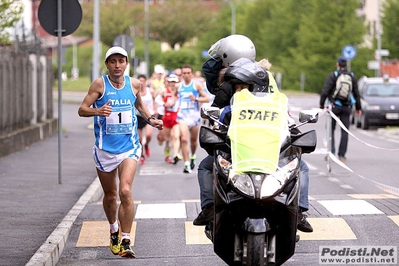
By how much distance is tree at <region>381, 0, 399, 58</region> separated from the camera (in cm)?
6306

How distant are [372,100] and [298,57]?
46115 mm

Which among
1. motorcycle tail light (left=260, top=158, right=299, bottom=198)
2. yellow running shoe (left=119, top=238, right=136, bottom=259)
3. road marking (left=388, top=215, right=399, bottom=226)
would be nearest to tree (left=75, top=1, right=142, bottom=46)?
road marking (left=388, top=215, right=399, bottom=226)

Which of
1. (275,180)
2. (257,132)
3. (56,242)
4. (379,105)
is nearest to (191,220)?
(56,242)

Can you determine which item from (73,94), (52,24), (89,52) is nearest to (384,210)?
(52,24)

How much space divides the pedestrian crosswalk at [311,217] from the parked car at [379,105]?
19.5 m

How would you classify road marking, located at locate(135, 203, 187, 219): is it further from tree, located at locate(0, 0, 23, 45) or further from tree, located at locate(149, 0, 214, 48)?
tree, located at locate(149, 0, 214, 48)

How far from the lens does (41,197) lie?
1370 cm

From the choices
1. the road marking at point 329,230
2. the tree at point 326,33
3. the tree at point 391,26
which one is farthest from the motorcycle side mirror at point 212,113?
the tree at point 326,33

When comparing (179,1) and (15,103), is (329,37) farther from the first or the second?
(15,103)

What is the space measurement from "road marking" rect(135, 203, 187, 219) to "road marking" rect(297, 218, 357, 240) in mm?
1552

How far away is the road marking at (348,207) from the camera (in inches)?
441

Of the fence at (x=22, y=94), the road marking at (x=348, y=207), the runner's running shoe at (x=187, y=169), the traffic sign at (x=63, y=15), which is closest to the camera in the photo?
the road marking at (x=348, y=207)

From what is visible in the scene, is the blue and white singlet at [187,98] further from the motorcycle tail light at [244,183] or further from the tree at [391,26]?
the tree at [391,26]

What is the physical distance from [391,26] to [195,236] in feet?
186
